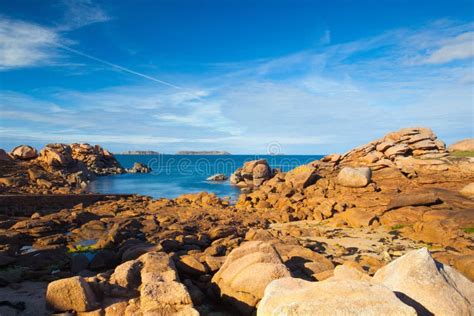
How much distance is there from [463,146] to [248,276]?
1227 inches

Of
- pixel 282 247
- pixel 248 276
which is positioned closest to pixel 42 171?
pixel 282 247

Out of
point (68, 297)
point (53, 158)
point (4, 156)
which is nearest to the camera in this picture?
point (68, 297)

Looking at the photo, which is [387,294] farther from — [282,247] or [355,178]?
[355,178]

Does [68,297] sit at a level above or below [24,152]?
below

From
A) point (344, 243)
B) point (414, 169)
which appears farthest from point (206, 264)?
point (414, 169)

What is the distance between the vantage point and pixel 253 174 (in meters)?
47.2

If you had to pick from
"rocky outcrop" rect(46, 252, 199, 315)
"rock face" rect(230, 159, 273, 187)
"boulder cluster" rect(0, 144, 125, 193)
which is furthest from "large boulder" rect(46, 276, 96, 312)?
"rock face" rect(230, 159, 273, 187)

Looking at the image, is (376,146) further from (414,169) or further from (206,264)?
(206,264)

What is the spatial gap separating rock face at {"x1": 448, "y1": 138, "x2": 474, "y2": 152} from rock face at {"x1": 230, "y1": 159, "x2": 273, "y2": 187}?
850 inches

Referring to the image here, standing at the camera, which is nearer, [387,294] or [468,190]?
[387,294]

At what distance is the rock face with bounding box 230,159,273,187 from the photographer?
45.9 metres

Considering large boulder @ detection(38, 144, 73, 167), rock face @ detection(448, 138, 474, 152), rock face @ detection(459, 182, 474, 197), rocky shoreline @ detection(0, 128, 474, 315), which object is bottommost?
rocky shoreline @ detection(0, 128, 474, 315)

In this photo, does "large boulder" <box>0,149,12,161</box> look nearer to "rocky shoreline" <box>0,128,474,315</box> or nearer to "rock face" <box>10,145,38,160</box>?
"rock face" <box>10,145,38,160</box>

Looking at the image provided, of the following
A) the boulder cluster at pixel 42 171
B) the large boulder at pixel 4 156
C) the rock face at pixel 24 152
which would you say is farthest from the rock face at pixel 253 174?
the large boulder at pixel 4 156
